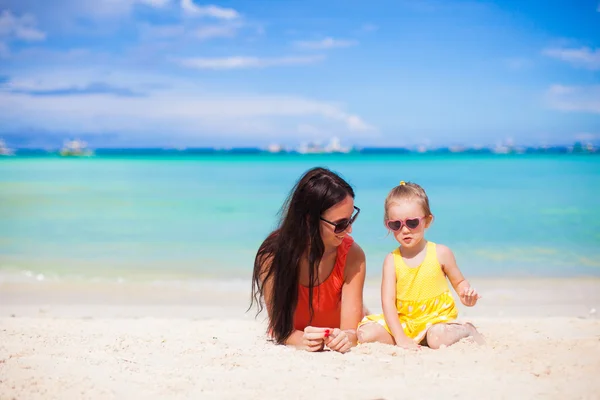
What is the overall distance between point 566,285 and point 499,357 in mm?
4606

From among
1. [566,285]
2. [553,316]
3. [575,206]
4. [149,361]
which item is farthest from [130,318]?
[575,206]

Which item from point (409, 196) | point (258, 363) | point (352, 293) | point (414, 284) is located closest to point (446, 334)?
point (414, 284)

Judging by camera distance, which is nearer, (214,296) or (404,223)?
(404,223)

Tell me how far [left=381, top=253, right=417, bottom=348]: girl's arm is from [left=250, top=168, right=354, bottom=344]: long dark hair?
50 centimetres

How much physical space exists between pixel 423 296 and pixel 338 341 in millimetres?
704

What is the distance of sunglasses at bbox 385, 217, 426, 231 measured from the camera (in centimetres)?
400

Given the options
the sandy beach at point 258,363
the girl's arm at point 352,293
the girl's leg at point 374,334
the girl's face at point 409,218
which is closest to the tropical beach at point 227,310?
the sandy beach at point 258,363

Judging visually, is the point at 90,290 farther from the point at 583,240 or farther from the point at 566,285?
the point at 583,240

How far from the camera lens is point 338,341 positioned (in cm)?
379

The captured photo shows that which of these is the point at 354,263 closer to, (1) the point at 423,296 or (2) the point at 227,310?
(1) the point at 423,296

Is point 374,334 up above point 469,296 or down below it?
below

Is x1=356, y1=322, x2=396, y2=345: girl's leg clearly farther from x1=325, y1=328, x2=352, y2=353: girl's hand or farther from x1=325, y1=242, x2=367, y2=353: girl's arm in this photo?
x1=325, y1=328, x2=352, y2=353: girl's hand

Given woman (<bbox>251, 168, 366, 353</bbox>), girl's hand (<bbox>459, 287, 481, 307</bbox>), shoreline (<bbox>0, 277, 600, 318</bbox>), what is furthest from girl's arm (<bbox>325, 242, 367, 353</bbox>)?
shoreline (<bbox>0, 277, 600, 318</bbox>)

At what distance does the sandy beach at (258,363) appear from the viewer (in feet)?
9.81
